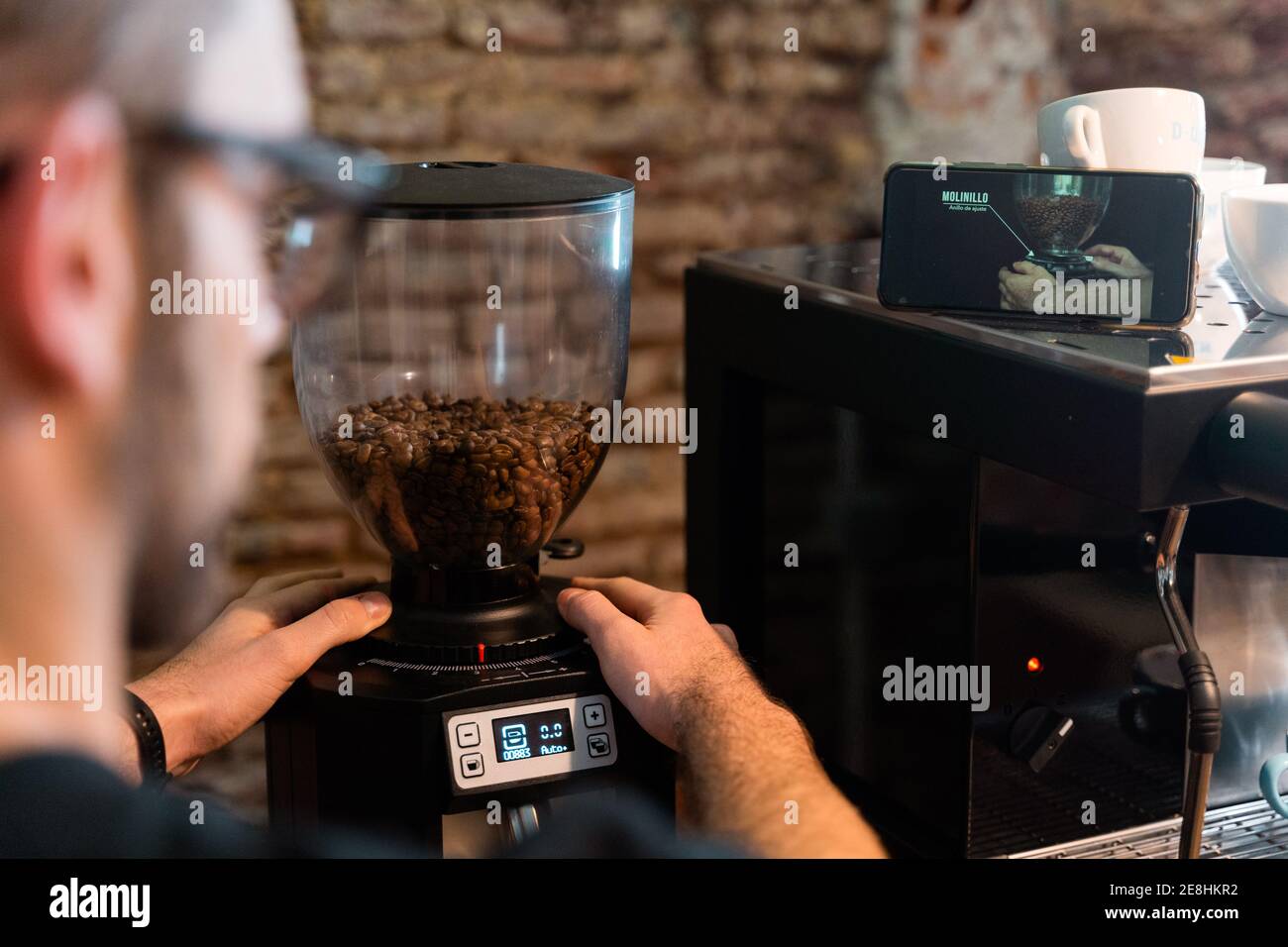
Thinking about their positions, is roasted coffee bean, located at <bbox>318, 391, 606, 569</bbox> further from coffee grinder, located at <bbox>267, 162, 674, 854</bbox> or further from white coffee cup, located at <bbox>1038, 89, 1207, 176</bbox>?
white coffee cup, located at <bbox>1038, 89, 1207, 176</bbox>

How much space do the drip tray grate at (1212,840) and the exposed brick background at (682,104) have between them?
988mm

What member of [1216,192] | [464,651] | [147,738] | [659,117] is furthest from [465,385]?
[659,117]

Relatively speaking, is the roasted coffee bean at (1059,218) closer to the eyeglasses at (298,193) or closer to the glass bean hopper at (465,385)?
the glass bean hopper at (465,385)

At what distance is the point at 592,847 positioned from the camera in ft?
2.74

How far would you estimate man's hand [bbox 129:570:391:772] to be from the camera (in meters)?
0.86

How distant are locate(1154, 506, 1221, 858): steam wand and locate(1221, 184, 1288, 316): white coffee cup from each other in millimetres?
164

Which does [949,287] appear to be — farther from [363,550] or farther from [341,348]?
[363,550]

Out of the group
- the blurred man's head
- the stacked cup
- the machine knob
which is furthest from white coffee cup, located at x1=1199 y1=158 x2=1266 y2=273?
the blurred man's head

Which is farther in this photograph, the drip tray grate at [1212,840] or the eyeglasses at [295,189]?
the drip tray grate at [1212,840]

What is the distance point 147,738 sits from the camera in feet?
2.73

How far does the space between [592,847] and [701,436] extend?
15.5 inches

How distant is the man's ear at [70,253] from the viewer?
523 mm

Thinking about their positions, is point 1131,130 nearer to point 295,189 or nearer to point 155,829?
point 295,189

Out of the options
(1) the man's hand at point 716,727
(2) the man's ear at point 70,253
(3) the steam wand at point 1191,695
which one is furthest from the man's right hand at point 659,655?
(2) the man's ear at point 70,253
